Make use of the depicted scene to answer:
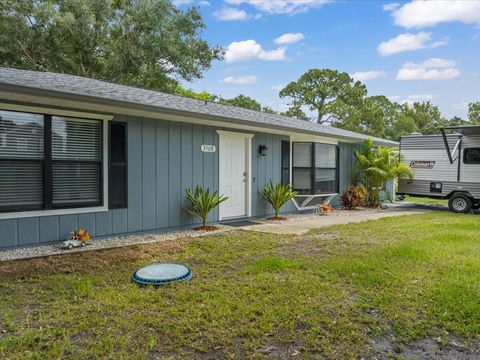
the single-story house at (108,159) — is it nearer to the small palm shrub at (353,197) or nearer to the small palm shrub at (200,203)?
the small palm shrub at (200,203)

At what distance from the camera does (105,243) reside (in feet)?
18.9

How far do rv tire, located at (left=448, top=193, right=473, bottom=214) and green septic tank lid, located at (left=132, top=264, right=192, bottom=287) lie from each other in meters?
9.45

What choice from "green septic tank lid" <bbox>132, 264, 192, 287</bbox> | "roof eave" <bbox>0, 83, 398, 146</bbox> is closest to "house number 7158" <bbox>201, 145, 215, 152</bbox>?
"roof eave" <bbox>0, 83, 398, 146</bbox>

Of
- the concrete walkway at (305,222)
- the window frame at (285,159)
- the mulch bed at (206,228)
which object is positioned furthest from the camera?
the window frame at (285,159)

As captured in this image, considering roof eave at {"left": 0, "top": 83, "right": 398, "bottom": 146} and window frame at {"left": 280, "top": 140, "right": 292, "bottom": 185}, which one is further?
window frame at {"left": 280, "top": 140, "right": 292, "bottom": 185}

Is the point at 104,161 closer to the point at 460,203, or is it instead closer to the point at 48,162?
the point at 48,162

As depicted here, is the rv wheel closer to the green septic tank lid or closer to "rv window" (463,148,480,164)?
"rv window" (463,148,480,164)

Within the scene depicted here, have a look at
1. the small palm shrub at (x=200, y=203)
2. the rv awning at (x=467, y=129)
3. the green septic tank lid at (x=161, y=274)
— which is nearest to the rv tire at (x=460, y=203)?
the rv awning at (x=467, y=129)

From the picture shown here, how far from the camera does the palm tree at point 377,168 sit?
37.9 feet

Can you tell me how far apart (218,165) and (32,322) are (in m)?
5.35

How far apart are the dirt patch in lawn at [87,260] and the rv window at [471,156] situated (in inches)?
357

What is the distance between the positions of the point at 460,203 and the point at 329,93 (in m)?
20.6

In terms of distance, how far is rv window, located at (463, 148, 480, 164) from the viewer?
1048cm

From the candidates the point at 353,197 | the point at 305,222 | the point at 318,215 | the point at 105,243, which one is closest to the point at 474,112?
the point at 353,197
